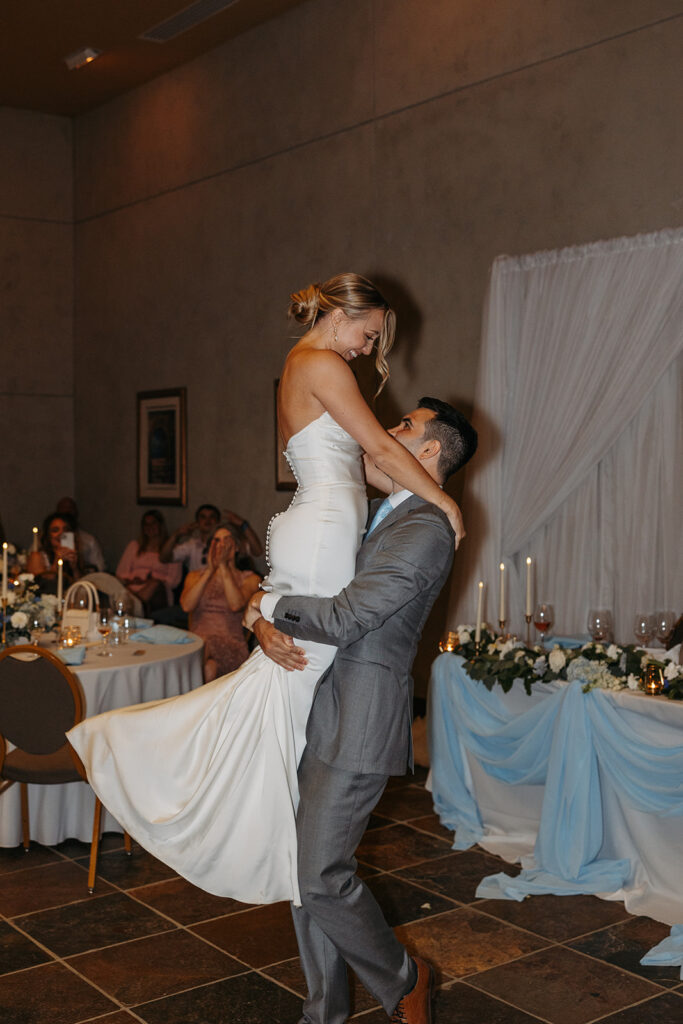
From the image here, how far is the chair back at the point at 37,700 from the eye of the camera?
13.6 ft

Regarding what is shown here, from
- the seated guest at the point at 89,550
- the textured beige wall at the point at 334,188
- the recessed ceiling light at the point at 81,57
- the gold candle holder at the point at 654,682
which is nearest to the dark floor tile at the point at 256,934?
the gold candle holder at the point at 654,682

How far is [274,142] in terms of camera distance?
8.23 meters

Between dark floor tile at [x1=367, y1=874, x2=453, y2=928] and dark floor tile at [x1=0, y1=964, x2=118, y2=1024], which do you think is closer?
dark floor tile at [x1=0, y1=964, x2=118, y2=1024]

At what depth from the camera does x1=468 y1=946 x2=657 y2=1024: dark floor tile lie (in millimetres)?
3209

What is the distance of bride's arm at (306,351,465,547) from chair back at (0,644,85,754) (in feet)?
6.22

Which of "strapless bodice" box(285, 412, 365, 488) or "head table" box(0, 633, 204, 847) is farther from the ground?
"strapless bodice" box(285, 412, 365, 488)

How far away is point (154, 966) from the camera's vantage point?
11.5 ft

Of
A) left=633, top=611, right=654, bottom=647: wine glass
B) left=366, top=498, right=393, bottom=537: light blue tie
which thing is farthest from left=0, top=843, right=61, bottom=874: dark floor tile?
left=633, top=611, right=654, bottom=647: wine glass

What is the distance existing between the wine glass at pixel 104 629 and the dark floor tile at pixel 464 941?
72.3 inches

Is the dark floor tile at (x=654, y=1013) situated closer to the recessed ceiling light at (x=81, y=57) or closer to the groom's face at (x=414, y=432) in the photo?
the groom's face at (x=414, y=432)

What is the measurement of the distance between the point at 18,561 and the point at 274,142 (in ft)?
12.1

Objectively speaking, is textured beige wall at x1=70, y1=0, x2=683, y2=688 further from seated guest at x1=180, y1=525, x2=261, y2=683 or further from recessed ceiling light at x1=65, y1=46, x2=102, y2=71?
seated guest at x1=180, y1=525, x2=261, y2=683

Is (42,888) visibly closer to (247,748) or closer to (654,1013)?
(247,748)

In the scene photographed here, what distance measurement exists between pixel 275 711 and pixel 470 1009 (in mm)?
1224
